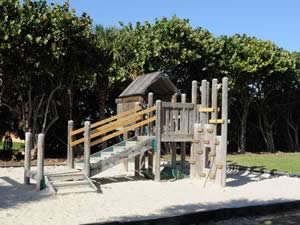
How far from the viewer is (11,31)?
19.9m

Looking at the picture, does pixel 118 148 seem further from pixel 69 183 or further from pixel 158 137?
pixel 69 183

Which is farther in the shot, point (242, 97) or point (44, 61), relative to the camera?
point (242, 97)

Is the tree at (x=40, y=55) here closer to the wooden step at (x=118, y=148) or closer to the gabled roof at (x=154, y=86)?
the gabled roof at (x=154, y=86)

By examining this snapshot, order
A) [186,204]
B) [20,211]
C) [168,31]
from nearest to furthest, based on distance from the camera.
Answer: [20,211] → [186,204] → [168,31]

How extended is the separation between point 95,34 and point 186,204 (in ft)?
46.9

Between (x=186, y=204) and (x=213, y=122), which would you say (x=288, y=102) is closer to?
(x=213, y=122)

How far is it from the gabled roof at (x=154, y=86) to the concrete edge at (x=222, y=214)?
291 inches

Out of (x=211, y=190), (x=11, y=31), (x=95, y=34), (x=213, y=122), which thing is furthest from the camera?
(x=95, y=34)

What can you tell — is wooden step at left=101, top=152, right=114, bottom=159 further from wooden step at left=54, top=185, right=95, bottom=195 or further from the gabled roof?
the gabled roof

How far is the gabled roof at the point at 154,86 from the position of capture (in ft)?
56.6

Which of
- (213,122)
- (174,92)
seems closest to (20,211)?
(213,122)

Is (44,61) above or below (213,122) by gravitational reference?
above

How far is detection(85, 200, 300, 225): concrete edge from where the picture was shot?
8828 mm

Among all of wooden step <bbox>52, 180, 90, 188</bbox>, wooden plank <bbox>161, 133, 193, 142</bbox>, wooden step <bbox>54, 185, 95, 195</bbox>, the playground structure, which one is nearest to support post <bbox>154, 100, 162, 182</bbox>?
the playground structure
